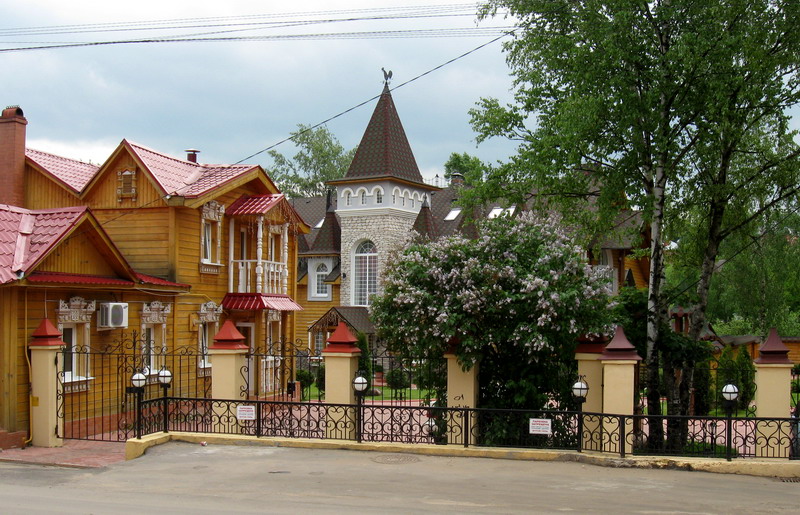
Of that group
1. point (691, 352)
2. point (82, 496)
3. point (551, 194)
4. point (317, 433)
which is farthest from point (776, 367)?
point (82, 496)

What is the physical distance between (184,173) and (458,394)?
11.9 m

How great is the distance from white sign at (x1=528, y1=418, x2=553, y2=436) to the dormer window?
12693 mm

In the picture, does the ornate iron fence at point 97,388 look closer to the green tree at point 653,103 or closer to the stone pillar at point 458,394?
the stone pillar at point 458,394

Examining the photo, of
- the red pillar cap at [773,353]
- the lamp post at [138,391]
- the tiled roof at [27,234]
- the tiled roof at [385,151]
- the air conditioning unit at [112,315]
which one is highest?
the tiled roof at [385,151]

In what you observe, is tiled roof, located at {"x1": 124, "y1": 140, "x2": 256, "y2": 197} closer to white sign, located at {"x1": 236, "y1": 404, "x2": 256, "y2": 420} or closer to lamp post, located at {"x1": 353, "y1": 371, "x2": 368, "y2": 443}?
white sign, located at {"x1": 236, "y1": 404, "x2": 256, "y2": 420}

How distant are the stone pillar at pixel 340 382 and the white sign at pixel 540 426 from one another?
3130mm

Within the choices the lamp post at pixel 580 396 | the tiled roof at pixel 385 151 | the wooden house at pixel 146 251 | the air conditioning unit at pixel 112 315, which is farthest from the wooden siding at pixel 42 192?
the tiled roof at pixel 385 151

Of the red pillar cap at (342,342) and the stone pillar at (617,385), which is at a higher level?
the red pillar cap at (342,342)

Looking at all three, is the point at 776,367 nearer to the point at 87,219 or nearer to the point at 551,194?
the point at 551,194

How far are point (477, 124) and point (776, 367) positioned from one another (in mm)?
8053

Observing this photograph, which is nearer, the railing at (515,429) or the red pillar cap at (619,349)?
the railing at (515,429)

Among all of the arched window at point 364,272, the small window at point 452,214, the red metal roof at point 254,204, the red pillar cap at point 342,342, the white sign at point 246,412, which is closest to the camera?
the white sign at point 246,412

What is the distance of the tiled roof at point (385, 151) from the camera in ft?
120

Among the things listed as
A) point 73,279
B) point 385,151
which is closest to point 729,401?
point 73,279
